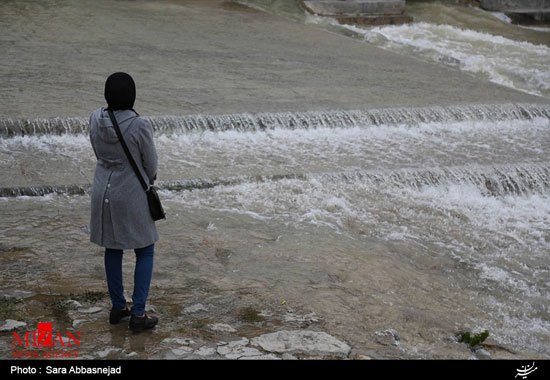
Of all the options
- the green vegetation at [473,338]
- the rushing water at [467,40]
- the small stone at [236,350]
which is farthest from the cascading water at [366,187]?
the rushing water at [467,40]

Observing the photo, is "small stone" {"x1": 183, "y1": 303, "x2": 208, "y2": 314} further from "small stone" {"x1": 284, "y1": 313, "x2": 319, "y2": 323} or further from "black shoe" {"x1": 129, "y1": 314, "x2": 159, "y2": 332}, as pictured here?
"small stone" {"x1": 284, "y1": 313, "x2": 319, "y2": 323}

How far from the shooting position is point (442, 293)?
14.5 ft

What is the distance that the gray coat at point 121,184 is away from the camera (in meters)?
3.07

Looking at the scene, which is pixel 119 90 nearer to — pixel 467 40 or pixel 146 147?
pixel 146 147

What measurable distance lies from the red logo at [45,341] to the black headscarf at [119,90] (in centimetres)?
117

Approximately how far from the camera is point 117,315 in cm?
334

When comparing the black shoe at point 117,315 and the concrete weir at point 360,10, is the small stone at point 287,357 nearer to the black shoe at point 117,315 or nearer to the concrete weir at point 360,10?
the black shoe at point 117,315

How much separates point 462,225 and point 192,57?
19.3 ft

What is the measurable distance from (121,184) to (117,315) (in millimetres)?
731

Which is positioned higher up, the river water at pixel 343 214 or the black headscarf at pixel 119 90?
the black headscarf at pixel 119 90

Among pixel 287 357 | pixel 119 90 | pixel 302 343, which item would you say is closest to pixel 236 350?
pixel 287 357

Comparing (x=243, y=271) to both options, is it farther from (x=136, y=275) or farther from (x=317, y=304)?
(x=136, y=275)
